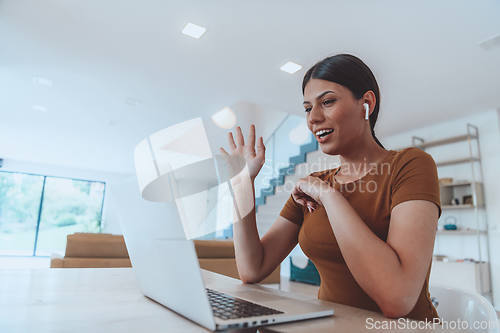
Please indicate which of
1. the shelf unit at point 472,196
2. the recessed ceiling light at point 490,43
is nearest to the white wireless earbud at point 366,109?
the recessed ceiling light at point 490,43

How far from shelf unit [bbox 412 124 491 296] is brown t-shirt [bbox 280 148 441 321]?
13.3ft

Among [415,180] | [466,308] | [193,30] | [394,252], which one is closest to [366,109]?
[415,180]

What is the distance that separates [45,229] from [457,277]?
9.75 meters

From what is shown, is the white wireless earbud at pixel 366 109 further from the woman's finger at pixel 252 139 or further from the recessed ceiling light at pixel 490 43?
the recessed ceiling light at pixel 490 43

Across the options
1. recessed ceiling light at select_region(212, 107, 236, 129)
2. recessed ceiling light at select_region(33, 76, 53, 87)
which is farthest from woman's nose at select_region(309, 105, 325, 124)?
recessed ceiling light at select_region(33, 76, 53, 87)

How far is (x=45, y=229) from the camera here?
8.84 metres

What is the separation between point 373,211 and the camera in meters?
0.77

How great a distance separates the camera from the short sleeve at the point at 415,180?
66cm

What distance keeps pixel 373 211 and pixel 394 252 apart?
0.61ft

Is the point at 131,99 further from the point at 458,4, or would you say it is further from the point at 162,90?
the point at 458,4

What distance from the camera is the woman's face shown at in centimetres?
83

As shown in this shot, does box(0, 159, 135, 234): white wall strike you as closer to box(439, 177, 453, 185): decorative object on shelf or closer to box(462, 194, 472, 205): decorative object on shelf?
box(439, 177, 453, 185): decorative object on shelf

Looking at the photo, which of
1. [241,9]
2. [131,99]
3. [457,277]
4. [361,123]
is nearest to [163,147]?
[131,99]

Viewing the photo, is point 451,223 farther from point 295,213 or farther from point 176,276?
point 176,276
